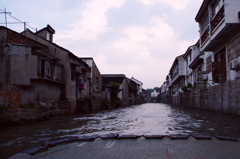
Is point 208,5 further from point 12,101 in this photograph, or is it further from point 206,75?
point 12,101

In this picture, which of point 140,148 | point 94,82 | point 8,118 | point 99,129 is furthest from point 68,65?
point 140,148

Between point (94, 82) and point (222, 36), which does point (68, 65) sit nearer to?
point (94, 82)

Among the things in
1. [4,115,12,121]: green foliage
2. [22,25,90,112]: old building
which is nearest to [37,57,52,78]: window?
[22,25,90,112]: old building

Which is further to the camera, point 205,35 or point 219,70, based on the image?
point 205,35

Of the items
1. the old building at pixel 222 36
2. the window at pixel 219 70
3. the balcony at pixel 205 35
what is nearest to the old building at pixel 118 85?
the balcony at pixel 205 35

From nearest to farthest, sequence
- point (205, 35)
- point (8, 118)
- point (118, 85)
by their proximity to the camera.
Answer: point (8, 118) → point (205, 35) → point (118, 85)

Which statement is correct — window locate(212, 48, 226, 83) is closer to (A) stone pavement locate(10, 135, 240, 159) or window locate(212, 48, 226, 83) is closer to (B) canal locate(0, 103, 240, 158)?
(B) canal locate(0, 103, 240, 158)

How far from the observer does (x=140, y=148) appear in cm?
425

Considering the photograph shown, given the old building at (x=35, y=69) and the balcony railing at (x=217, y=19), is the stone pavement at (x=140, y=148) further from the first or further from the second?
the balcony railing at (x=217, y=19)

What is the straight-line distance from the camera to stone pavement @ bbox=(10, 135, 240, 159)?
3727 millimetres

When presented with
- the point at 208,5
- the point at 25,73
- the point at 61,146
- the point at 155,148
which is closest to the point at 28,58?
the point at 25,73

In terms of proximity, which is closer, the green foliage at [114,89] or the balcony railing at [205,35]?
the balcony railing at [205,35]

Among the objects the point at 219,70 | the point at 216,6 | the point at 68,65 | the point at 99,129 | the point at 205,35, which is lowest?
the point at 99,129

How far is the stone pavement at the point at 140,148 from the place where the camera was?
12.2 feet
